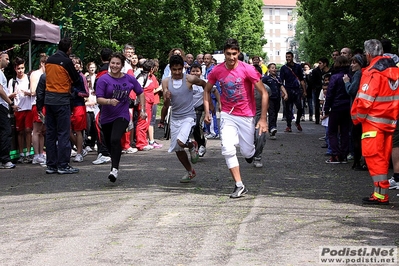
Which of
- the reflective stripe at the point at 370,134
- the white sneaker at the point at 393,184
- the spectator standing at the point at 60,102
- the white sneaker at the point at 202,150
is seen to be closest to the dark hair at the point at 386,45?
the white sneaker at the point at 393,184

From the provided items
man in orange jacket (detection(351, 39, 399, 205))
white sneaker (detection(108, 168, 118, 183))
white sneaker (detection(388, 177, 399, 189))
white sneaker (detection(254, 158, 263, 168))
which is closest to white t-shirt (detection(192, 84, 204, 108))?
white sneaker (detection(254, 158, 263, 168))

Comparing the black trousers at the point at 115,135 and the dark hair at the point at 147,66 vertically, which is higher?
the dark hair at the point at 147,66

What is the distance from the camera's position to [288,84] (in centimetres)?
2339

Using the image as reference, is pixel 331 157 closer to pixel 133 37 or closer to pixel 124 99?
pixel 124 99

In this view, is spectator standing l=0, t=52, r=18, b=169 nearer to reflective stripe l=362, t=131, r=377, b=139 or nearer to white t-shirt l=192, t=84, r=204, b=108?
white t-shirt l=192, t=84, r=204, b=108

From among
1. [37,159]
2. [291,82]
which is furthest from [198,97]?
[291,82]

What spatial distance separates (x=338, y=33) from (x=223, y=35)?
23.4 metres

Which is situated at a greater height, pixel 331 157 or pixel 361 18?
pixel 361 18

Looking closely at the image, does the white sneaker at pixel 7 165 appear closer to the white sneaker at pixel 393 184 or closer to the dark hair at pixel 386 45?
the dark hair at pixel 386 45

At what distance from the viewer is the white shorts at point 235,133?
1084 centimetres

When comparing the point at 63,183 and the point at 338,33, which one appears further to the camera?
the point at 338,33

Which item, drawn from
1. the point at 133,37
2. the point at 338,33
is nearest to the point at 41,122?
the point at 133,37

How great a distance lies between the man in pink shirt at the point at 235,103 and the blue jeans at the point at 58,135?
3572 mm

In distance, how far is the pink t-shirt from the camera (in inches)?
429
